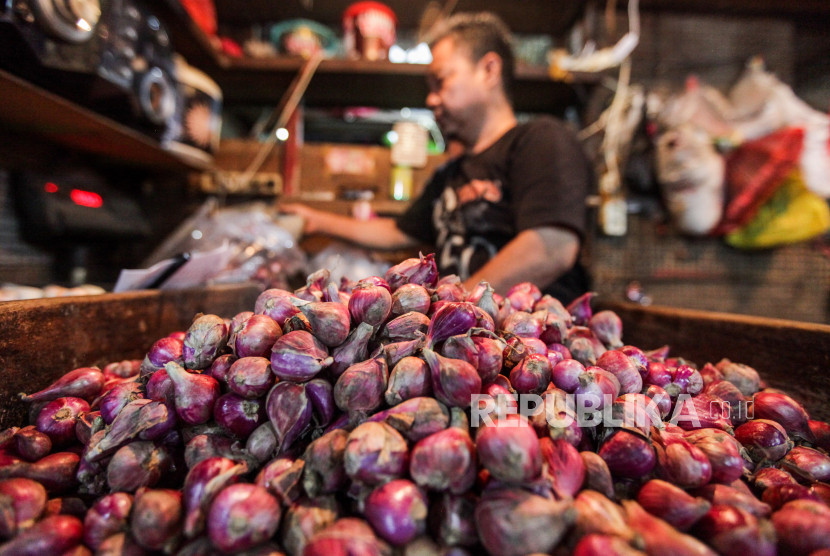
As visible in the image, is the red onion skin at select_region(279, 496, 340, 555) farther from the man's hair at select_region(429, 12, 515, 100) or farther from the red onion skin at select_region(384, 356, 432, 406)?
the man's hair at select_region(429, 12, 515, 100)

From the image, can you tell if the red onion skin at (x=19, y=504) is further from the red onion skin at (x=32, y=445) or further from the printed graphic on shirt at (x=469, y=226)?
the printed graphic on shirt at (x=469, y=226)

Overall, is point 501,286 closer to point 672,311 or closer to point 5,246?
point 672,311

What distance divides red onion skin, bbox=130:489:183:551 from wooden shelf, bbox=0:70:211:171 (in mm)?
1092

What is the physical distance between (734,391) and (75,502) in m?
0.96

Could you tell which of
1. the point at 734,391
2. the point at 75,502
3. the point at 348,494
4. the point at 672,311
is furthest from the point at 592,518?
the point at 672,311

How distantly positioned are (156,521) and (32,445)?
29cm

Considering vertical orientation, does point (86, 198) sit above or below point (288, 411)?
above

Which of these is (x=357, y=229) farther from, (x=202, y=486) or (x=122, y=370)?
(x=202, y=486)

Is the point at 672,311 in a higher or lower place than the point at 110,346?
higher

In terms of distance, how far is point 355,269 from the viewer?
1983 millimetres

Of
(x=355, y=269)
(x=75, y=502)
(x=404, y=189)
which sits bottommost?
(x=75, y=502)

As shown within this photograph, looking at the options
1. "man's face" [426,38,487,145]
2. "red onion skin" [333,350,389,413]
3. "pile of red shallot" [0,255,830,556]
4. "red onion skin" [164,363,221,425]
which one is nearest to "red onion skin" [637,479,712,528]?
"pile of red shallot" [0,255,830,556]

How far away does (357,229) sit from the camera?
78.8 inches

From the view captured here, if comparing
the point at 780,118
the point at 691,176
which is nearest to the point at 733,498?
the point at 691,176
